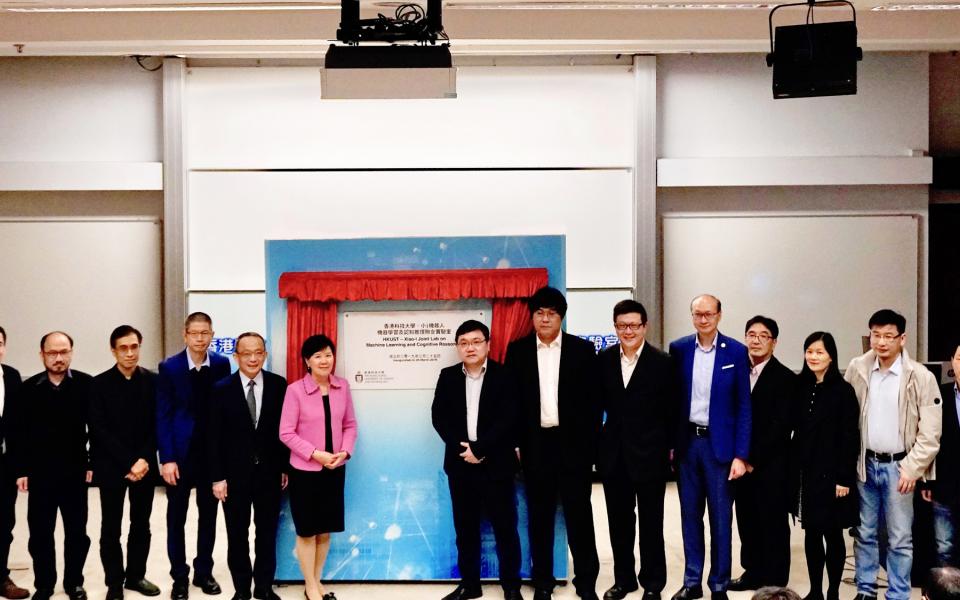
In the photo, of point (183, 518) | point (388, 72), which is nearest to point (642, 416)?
point (388, 72)

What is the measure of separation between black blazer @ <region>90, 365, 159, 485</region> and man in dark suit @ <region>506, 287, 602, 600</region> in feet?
6.26

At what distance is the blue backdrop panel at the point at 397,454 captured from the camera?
5.54 m

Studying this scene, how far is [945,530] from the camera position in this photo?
505 centimetres

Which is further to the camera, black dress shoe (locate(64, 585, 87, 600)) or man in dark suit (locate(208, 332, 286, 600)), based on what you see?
black dress shoe (locate(64, 585, 87, 600))

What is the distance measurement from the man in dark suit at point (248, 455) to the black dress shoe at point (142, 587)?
1.58 ft

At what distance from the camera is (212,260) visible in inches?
324

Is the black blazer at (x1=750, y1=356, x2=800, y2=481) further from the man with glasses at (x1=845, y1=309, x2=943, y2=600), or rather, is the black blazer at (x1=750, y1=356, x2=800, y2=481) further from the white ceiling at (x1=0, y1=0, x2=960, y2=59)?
the white ceiling at (x1=0, y1=0, x2=960, y2=59)

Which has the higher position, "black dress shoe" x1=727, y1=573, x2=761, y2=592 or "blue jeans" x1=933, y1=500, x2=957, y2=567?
"blue jeans" x1=933, y1=500, x2=957, y2=567

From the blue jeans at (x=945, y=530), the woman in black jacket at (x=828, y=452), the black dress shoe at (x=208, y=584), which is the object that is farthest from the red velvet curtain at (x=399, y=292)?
the blue jeans at (x=945, y=530)

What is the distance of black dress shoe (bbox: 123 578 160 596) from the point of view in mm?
5441

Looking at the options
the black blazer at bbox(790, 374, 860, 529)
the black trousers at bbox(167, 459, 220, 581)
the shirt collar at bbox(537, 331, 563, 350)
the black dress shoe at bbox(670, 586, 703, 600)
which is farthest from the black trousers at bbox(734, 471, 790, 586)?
the black trousers at bbox(167, 459, 220, 581)

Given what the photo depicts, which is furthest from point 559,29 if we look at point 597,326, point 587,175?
point 597,326

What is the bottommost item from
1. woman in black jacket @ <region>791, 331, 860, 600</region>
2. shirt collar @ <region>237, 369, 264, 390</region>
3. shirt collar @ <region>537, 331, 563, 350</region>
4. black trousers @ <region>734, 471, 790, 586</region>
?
black trousers @ <region>734, 471, 790, 586</region>

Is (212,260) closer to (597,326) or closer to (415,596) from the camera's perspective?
(597,326)
